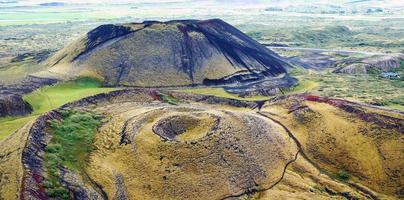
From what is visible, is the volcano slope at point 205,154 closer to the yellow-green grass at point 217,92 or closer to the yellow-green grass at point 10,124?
the yellow-green grass at point 10,124

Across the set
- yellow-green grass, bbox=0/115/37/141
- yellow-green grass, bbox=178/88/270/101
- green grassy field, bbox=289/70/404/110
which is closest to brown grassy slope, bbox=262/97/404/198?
green grassy field, bbox=289/70/404/110

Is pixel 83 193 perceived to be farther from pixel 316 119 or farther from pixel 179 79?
pixel 179 79

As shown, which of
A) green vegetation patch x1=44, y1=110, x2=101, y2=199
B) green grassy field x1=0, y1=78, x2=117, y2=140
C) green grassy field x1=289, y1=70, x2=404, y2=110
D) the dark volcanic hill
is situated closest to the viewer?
green vegetation patch x1=44, y1=110, x2=101, y2=199

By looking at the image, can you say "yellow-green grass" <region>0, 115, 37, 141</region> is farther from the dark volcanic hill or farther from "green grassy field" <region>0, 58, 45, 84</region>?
the dark volcanic hill

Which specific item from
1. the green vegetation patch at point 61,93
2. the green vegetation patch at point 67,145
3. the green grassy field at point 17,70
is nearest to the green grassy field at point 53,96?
the green vegetation patch at point 61,93

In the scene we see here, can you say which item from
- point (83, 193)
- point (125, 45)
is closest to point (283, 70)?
point (125, 45)

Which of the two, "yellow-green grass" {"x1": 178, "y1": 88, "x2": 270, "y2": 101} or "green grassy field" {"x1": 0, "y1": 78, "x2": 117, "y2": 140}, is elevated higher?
"green grassy field" {"x1": 0, "y1": 78, "x2": 117, "y2": 140}
